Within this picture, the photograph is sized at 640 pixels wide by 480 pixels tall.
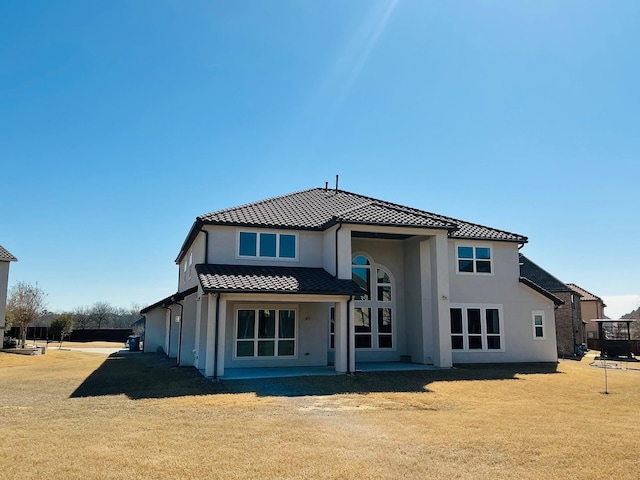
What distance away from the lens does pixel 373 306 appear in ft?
69.8

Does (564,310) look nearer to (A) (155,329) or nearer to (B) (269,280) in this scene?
(B) (269,280)

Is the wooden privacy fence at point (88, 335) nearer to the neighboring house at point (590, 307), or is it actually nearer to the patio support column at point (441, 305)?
the patio support column at point (441, 305)

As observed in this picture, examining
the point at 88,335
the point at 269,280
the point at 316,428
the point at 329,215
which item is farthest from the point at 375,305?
the point at 88,335

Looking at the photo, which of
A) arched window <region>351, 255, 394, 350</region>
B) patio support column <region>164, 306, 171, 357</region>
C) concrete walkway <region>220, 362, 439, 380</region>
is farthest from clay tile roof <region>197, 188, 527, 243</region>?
patio support column <region>164, 306, 171, 357</region>

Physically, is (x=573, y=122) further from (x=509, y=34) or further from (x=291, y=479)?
(x=291, y=479)

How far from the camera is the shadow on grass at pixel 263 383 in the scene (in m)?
13.0

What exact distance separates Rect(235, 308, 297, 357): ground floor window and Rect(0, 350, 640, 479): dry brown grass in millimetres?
3049

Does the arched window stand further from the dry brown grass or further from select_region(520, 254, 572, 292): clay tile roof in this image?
select_region(520, 254, 572, 292): clay tile roof

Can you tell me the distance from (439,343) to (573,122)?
9461 mm

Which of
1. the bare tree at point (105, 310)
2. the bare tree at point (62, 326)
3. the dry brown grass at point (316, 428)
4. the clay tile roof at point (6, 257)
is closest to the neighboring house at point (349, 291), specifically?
the dry brown grass at point (316, 428)

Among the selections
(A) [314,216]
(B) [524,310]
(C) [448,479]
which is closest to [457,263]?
(B) [524,310]

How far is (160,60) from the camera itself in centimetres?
1472

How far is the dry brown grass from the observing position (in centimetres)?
636

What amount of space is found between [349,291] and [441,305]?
446 cm
